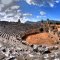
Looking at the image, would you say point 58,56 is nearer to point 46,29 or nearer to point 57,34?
point 57,34

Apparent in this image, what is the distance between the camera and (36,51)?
10.9m

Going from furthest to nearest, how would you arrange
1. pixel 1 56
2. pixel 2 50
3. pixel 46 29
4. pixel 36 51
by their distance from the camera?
pixel 46 29
pixel 36 51
pixel 2 50
pixel 1 56

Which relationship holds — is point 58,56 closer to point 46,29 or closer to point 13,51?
point 13,51

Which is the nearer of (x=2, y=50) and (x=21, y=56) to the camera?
(x=21, y=56)

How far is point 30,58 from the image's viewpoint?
8.97 metres

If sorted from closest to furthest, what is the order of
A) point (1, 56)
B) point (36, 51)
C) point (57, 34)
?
1. point (1, 56)
2. point (36, 51)
3. point (57, 34)

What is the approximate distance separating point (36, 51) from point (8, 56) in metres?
2.48

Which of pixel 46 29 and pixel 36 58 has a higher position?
pixel 46 29

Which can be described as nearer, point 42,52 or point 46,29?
point 42,52

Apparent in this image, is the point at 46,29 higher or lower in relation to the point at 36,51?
higher

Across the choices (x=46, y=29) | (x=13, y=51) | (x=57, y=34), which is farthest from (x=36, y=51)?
(x=46, y=29)

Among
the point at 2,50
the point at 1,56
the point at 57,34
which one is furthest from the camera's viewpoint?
the point at 57,34

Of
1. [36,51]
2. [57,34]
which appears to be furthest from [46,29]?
A: [36,51]

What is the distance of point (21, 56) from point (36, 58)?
0.83 meters
